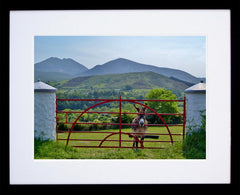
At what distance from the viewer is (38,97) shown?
13.2ft

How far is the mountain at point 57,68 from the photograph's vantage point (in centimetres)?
767

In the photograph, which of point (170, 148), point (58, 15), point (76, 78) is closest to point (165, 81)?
point (76, 78)

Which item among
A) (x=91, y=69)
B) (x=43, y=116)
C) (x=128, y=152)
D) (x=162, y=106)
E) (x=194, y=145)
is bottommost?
(x=128, y=152)

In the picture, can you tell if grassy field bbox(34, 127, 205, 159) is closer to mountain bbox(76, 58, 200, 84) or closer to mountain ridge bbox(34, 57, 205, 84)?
mountain ridge bbox(34, 57, 205, 84)

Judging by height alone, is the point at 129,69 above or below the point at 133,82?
above

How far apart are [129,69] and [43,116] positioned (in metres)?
5.13

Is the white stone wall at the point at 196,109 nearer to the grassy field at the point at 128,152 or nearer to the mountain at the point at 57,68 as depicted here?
the grassy field at the point at 128,152

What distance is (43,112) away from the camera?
403 cm

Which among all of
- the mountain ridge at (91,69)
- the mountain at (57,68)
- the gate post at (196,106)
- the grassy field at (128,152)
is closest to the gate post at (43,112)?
the grassy field at (128,152)

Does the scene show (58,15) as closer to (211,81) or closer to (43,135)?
(43,135)

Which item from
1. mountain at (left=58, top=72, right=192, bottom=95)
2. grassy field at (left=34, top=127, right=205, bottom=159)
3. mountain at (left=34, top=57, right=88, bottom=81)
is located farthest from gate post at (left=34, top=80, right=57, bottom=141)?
mountain at (left=58, top=72, right=192, bottom=95)

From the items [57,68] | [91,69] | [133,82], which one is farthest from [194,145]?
[57,68]

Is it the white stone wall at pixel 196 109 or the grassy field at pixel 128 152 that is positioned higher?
the white stone wall at pixel 196 109

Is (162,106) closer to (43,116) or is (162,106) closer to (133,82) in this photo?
(133,82)
